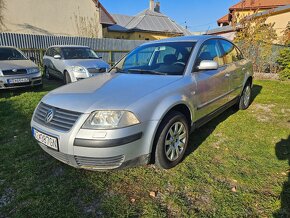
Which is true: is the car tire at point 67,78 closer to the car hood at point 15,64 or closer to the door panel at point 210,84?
the car hood at point 15,64

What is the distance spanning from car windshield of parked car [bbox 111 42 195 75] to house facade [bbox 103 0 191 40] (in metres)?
24.0

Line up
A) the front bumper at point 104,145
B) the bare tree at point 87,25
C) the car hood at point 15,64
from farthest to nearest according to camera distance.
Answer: the bare tree at point 87,25 → the car hood at point 15,64 → the front bumper at point 104,145

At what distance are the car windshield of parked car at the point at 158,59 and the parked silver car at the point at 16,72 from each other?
13.8ft

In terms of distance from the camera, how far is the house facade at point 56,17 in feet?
54.9

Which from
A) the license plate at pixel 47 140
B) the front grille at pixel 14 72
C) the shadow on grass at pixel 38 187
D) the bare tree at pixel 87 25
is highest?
the bare tree at pixel 87 25

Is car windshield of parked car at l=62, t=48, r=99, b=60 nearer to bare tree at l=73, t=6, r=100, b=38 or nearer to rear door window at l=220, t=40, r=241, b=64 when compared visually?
rear door window at l=220, t=40, r=241, b=64

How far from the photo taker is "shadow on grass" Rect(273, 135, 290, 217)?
232cm

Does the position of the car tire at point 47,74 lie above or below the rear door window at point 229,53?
below

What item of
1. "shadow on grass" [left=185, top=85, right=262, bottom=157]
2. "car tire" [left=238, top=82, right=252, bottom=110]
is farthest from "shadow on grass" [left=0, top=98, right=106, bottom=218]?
"car tire" [left=238, top=82, right=252, bottom=110]

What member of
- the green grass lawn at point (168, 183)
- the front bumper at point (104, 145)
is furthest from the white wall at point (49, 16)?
the front bumper at point (104, 145)

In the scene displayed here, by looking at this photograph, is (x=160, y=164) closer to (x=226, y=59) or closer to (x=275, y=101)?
(x=226, y=59)

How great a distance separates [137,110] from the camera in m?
2.53

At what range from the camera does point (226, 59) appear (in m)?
4.52

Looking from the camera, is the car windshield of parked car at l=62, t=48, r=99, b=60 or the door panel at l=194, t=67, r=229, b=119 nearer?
the door panel at l=194, t=67, r=229, b=119
